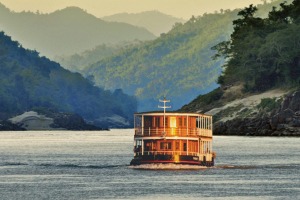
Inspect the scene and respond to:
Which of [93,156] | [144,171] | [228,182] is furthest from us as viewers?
[93,156]

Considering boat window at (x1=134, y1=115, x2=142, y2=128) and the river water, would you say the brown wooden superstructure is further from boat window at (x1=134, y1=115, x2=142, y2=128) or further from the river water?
the river water

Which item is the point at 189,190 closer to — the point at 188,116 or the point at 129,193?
the point at 129,193

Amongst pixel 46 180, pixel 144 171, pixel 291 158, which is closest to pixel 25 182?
pixel 46 180

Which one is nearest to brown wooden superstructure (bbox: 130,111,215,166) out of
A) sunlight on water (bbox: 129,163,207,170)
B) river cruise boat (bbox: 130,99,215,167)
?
river cruise boat (bbox: 130,99,215,167)

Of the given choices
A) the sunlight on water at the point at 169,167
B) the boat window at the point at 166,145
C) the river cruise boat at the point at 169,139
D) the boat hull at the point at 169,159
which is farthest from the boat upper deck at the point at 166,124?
the sunlight on water at the point at 169,167

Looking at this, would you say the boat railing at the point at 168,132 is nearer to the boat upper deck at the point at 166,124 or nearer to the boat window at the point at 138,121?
the boat upper deck at the point at 166,124

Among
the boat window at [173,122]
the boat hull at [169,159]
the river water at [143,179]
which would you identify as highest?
the boat window at [173,122]

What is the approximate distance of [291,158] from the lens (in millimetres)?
164250

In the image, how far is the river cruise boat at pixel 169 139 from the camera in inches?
5369

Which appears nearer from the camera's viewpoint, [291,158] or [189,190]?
[189,190]

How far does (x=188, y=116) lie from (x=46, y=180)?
20876 millimetres

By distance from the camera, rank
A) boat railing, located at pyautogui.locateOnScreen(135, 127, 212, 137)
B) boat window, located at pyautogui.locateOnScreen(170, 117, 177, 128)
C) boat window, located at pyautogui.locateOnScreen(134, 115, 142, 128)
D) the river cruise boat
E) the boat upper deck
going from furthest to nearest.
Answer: boat window, located at pyautogui.locateOnScreen(170, 117, 177, 128) < boat window, located at pyautogui.locateOnScreen(134, 115, 142, 128) < the boat upper deck < boat railing, located at pyautogui.locateOnScreen(135, 127, 212, 137) < the river cruise boat

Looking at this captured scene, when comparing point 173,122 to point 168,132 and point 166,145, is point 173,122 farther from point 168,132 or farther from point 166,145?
point 166,145

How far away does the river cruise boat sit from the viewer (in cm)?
13638
